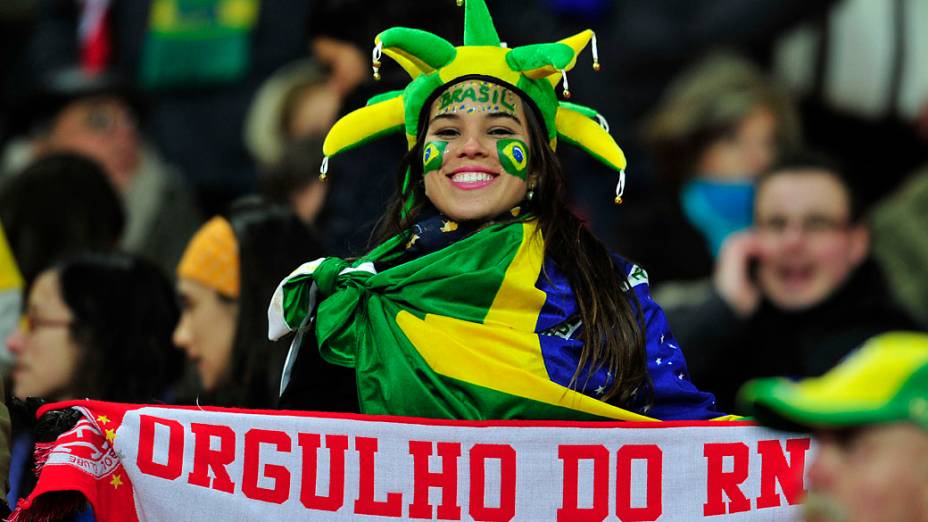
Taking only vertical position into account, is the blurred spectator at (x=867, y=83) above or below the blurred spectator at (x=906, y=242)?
above

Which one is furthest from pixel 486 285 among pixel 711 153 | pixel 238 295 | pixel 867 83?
pixel 867 83

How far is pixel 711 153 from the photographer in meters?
8.37

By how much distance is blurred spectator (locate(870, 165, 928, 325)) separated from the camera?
812cm

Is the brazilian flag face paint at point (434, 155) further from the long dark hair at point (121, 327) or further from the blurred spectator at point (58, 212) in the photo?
the blurred spectator at point (58, 212)

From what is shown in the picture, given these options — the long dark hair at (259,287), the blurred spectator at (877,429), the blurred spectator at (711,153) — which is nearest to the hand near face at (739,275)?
the blurred spectator at (711,153)

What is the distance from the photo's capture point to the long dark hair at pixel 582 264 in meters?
4.96

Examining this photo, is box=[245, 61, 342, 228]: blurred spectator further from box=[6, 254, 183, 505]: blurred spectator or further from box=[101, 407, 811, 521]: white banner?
box=[101, 407, 811, 521]: white banner

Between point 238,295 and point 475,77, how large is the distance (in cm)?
147

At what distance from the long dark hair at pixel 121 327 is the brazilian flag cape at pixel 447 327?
138 cm

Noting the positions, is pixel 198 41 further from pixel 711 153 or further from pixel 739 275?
pixel 739 275

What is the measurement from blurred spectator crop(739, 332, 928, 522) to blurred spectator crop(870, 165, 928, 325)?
496 cm

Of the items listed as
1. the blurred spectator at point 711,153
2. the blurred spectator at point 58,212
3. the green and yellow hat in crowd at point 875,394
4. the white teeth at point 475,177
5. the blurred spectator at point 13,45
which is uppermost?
the blurred spectator at point 13,45

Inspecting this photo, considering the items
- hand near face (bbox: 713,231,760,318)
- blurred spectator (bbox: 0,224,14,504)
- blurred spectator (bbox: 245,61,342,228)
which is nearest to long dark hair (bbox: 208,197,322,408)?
blurred spectator (bbox: 0,224,14,504)

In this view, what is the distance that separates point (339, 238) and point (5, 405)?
1908 mm
